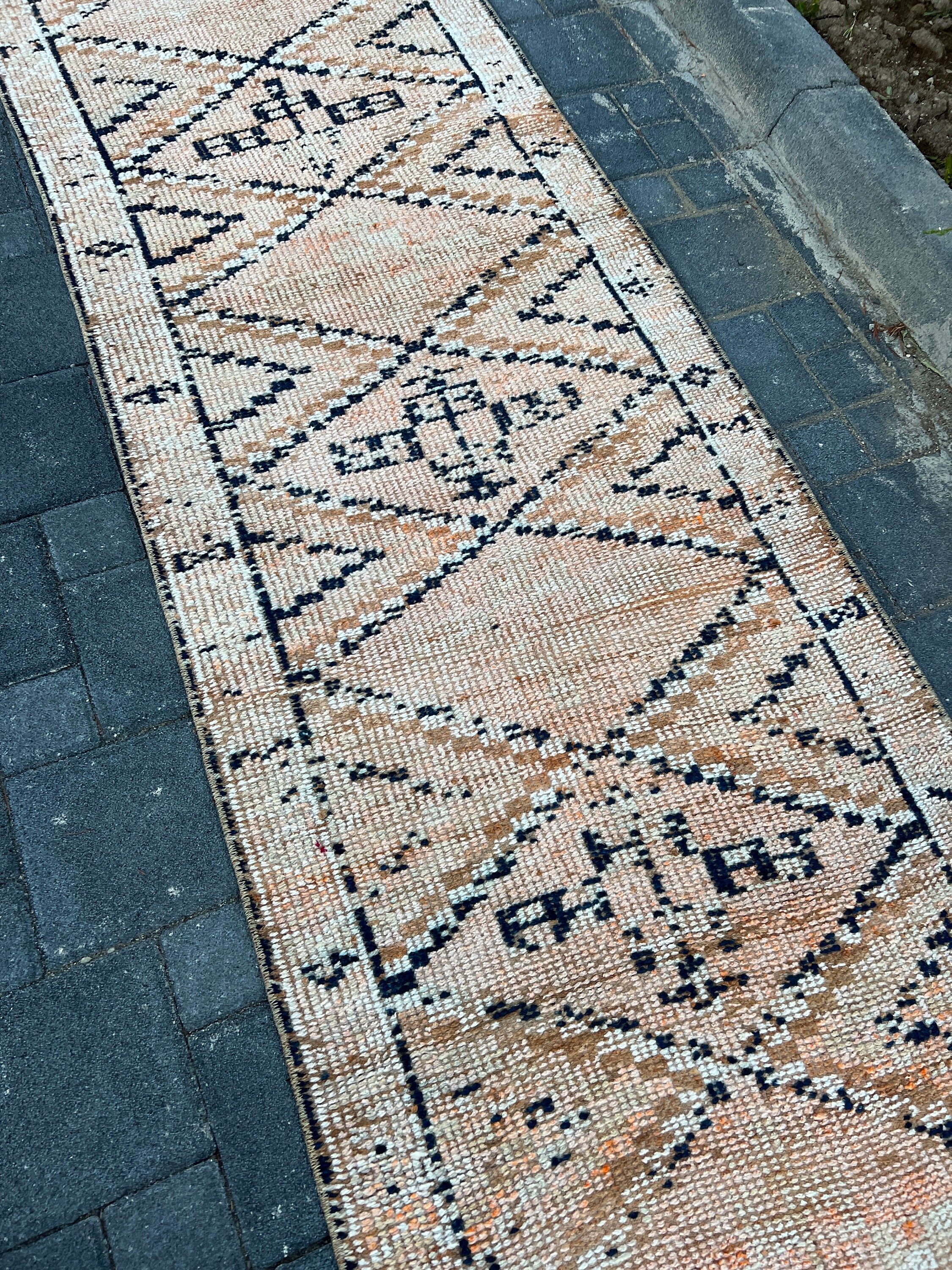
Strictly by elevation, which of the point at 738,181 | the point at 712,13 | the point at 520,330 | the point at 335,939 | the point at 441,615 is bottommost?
the point at 335,939

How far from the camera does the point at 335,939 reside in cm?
194

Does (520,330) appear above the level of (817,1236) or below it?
above

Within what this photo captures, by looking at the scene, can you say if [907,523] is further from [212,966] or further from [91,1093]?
[91,1093]

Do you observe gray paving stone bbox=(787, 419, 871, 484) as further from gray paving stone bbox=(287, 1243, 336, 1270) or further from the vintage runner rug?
gray paving stone bbox=(287, 1243, 336, 1270)

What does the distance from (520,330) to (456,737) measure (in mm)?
1181

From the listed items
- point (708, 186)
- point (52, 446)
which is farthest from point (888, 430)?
point (52, 446)

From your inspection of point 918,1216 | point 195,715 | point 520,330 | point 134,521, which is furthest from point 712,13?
point 918,1216

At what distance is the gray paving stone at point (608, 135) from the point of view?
3037mm

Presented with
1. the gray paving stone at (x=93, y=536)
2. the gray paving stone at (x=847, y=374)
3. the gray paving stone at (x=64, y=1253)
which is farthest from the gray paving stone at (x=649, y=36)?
the gray paving stone at (x=64, y=1253)

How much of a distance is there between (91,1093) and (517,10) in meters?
3.39

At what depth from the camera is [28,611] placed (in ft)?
7.61

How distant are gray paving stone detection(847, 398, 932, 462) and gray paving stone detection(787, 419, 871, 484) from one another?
4cm

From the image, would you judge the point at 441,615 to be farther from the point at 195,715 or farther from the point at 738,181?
the point at 738,181

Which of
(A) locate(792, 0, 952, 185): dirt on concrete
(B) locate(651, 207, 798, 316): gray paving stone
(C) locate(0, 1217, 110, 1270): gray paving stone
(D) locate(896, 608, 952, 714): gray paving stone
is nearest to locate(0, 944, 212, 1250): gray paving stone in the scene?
(C) locate(0, 1217, 110, 1270): gray paving stone
